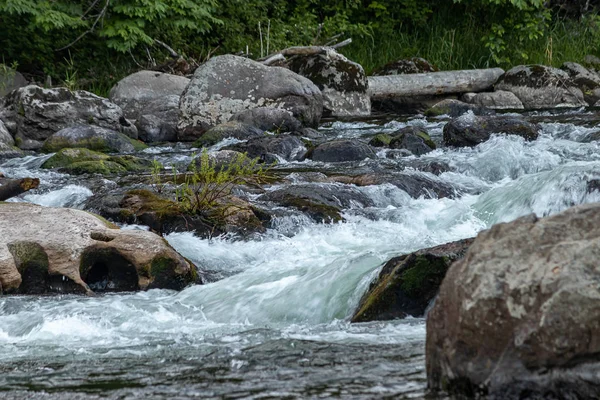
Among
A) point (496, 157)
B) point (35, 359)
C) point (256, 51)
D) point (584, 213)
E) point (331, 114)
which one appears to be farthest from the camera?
point (256, 51)

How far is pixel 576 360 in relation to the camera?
2838 millimetres

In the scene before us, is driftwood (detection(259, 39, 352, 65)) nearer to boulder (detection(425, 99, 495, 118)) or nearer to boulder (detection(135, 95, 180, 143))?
boulder (detection(425, 99, 495, 118))

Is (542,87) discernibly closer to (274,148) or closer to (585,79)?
(585,79)

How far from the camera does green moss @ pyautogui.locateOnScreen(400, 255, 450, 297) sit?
4660mm

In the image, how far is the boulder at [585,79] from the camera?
16578 mm

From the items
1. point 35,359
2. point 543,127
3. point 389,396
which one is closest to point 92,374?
point 35,359

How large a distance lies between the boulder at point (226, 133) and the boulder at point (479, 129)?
2.62 m

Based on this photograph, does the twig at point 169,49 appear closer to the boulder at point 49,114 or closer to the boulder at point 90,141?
the boulder at point 49,114

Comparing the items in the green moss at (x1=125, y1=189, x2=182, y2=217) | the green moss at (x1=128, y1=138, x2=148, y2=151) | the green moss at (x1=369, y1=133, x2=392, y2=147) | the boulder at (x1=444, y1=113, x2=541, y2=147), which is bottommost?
the green moss at (x1=128, y1=138, x2=148, y2=151)

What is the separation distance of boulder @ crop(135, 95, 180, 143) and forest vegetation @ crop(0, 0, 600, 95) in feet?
6.44

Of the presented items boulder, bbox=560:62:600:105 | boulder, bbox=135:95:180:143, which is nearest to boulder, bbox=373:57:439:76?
boulder, bbox=560:62:600:105

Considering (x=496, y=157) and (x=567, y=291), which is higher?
(x=567, y=291)

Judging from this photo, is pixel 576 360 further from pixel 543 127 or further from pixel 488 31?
pixel 488 31

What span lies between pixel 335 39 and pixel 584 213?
15668 millimetres
